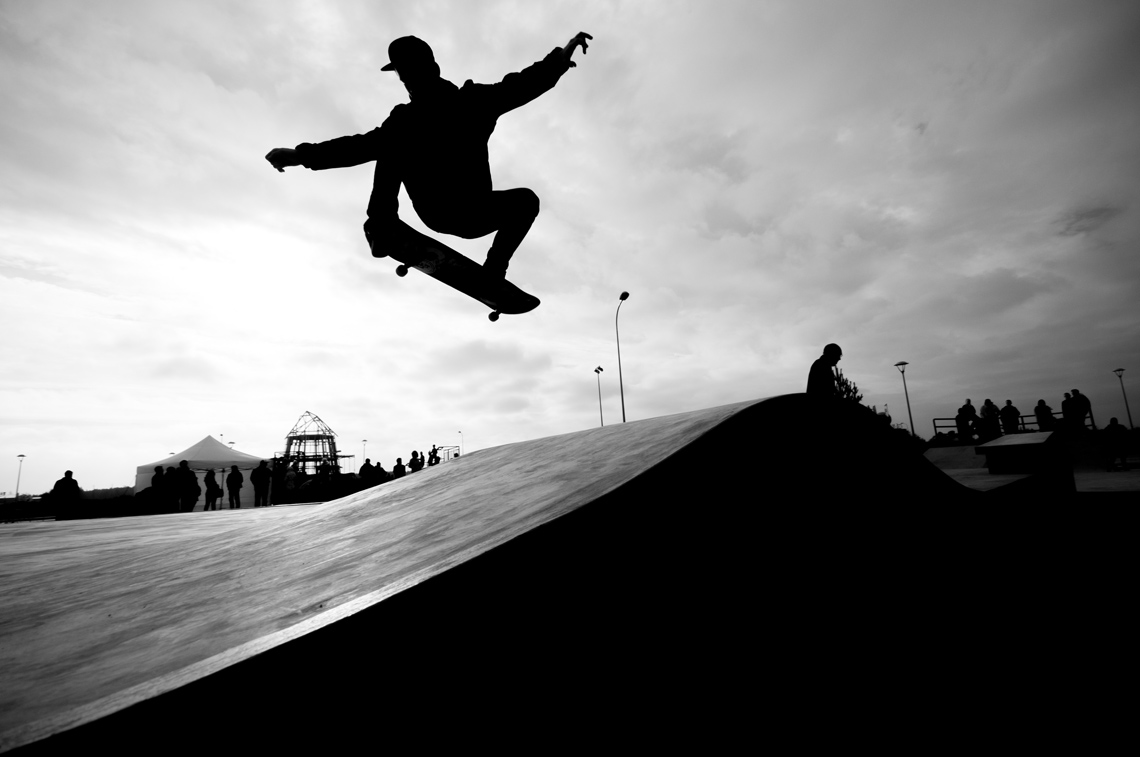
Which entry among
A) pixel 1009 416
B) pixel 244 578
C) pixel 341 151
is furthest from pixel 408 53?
pixel 1009 416

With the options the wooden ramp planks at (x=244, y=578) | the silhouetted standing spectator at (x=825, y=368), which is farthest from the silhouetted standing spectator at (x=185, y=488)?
the silhouetted standing spectator at (x=825, y=368)

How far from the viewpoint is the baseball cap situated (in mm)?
3049

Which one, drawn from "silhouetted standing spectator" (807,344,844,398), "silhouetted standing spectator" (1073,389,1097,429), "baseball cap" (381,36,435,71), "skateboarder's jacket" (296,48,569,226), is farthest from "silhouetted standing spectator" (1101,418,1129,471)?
"baseball cap" (381,36,435,71)

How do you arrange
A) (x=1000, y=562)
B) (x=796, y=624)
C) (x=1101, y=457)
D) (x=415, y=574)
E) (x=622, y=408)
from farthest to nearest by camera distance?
1. (x=622, y=408)
2. (x=1101, y=457)
3. (x=1000, y=562)
4. (x=796, y=624)
5. (x=415, y=574)

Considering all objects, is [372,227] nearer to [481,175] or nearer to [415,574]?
[481,175]

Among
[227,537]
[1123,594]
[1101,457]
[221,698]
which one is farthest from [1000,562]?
[1101,457]

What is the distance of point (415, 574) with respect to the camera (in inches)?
51.9

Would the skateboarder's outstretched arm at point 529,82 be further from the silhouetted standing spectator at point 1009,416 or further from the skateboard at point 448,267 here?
the silhouetted standing spectator at point 1009,416

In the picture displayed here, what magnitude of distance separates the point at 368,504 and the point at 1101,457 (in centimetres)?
1625

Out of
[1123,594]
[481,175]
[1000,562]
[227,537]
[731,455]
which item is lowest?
[1123,594]

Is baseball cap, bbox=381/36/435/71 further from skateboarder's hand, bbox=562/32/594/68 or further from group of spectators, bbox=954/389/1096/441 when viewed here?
group of spectators, bbox=954/389/1096/441

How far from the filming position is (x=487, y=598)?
4.19 feet

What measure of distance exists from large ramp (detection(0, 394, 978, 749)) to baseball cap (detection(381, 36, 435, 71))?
2.57 metres

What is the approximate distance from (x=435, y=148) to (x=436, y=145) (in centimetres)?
2
